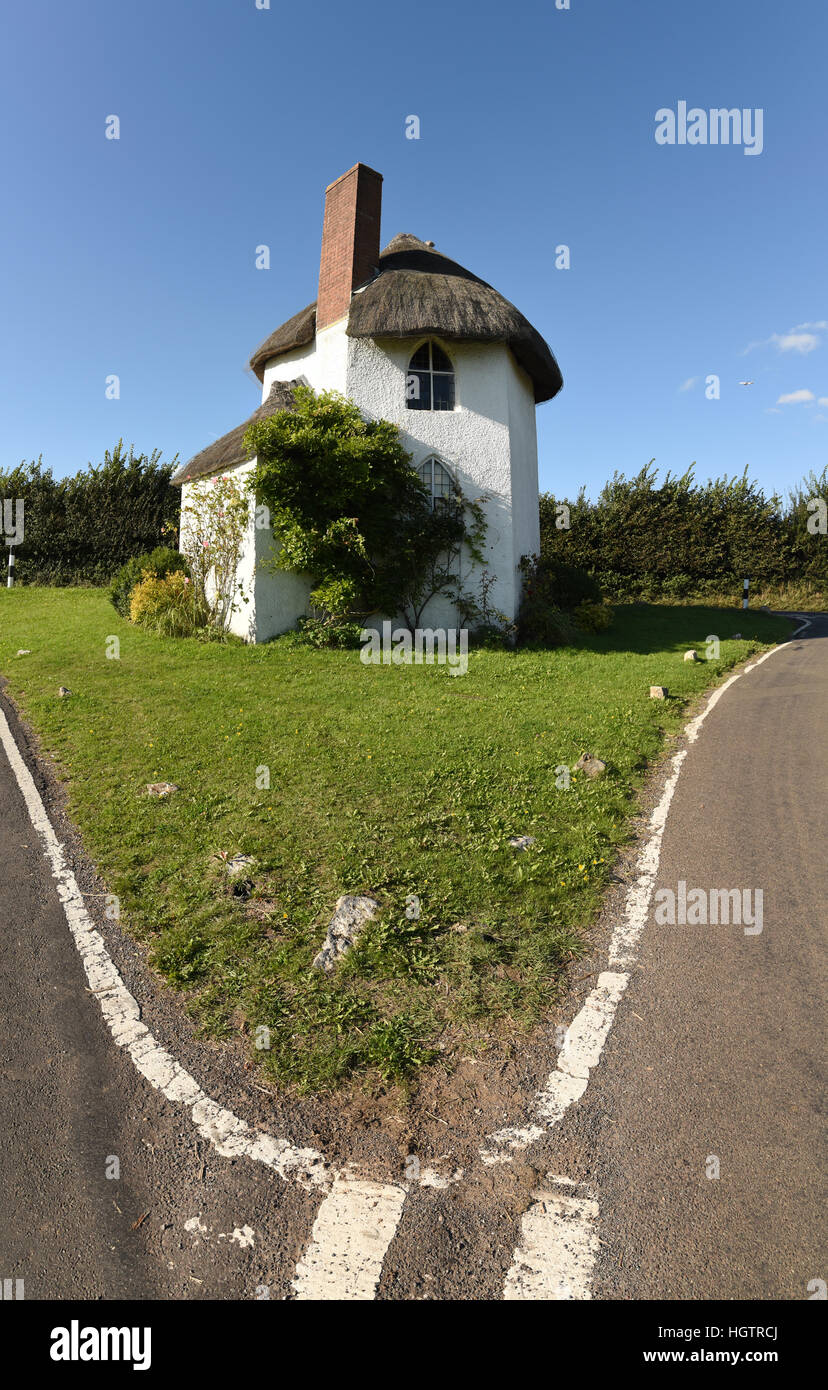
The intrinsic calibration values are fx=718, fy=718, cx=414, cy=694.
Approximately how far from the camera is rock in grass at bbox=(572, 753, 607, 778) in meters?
7.60

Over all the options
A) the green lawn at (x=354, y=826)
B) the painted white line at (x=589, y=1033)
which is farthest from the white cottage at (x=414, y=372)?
the painted white line at (x=589, y=1033)

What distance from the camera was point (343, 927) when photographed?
470 centimetres

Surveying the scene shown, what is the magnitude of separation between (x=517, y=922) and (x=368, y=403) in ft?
43.8

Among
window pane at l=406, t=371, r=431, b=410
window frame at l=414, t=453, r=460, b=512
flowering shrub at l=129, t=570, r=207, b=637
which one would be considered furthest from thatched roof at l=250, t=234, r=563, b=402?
flowering shrub at l=129, t=570, r=207, b=637

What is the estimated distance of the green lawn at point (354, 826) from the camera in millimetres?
4121

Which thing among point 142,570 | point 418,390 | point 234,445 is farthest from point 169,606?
point 418,390

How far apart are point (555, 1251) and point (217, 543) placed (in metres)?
14.9

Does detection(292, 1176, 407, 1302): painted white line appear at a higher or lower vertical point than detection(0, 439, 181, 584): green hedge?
lower

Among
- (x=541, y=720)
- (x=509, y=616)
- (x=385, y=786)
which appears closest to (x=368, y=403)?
(x=509, y=616)

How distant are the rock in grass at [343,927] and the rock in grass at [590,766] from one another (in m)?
3.43

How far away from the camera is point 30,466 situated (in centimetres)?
2752

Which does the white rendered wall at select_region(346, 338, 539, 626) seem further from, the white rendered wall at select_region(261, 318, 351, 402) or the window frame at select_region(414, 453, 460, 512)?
the white rendered wall at select_region(261, 318, 351, 402)

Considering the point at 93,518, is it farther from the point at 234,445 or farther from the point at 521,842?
the point at 521,842

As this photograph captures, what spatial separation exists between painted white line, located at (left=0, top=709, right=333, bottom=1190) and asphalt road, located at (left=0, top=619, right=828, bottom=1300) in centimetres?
6
